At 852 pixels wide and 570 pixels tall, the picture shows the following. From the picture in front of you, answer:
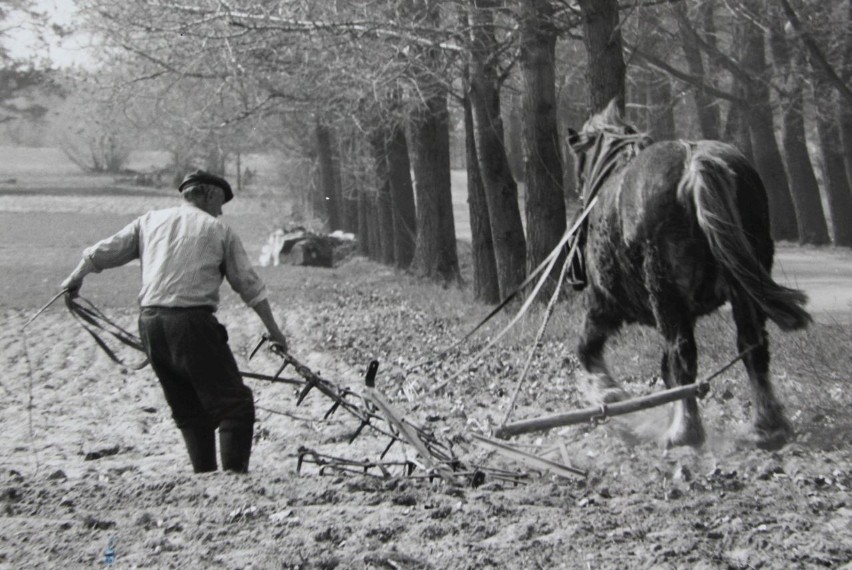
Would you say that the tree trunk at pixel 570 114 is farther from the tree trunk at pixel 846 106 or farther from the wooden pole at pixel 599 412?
the wooden pole at pixel 599 412

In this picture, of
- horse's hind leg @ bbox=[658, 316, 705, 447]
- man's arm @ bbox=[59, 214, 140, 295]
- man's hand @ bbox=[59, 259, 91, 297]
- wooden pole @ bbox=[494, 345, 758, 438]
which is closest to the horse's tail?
wooden pole @ bbox=[494, 345, 758, 438]

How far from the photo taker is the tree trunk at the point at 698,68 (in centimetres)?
2286

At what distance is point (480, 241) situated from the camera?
1780 centimetres

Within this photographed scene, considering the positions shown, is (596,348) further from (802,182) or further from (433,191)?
(802,182)

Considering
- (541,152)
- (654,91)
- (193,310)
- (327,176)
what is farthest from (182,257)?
(327,176)

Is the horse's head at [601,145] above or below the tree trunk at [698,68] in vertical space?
below

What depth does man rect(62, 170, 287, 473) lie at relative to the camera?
6785mm

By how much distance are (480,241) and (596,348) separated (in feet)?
30.9

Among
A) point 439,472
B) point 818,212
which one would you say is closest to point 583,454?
point 439,472

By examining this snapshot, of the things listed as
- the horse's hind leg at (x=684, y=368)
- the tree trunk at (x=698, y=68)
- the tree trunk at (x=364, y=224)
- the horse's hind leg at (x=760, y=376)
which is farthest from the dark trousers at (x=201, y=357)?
the tree trunk at (x=364, y=224)

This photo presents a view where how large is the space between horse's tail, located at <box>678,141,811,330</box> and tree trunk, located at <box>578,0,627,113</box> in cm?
538

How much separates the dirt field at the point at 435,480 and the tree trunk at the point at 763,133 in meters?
13.6

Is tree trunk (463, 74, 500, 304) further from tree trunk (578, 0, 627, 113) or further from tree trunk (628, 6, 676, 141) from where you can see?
tree trunk (578, 0, 627, 113)

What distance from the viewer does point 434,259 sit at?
21.7 meters
